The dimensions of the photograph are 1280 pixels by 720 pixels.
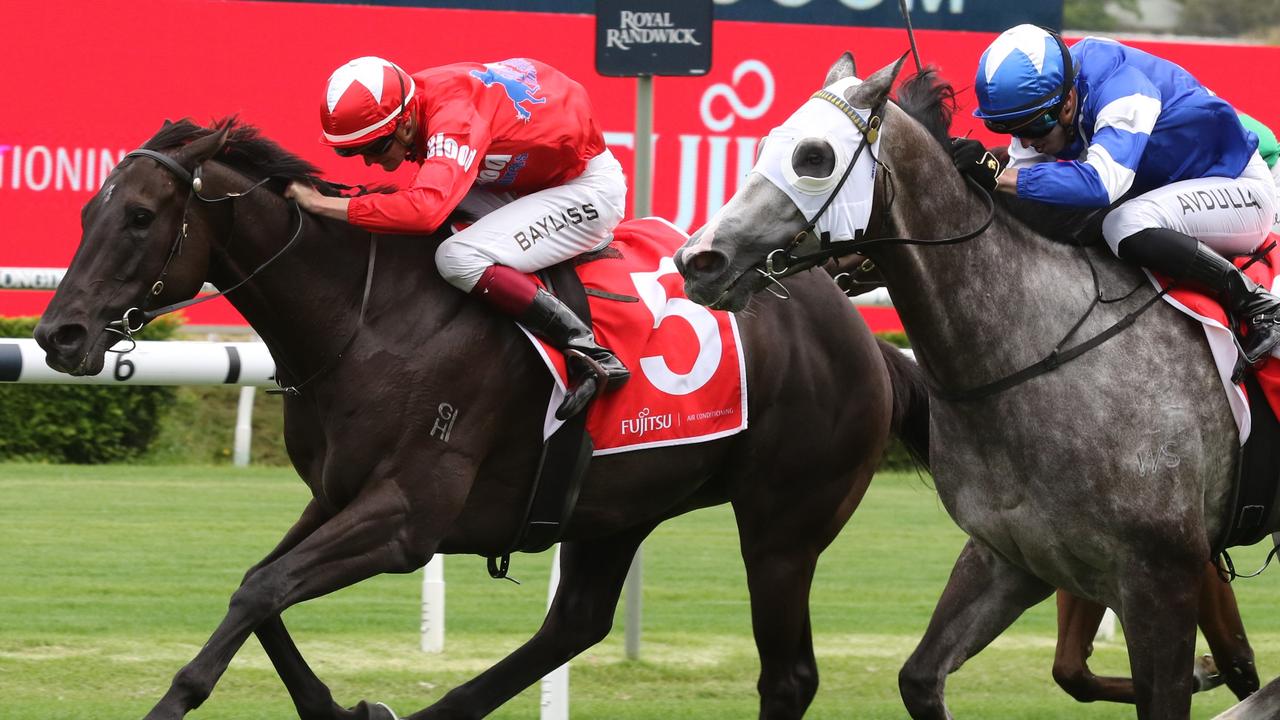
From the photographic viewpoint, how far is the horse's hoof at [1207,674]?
531 cm

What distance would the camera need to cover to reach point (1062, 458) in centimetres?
406

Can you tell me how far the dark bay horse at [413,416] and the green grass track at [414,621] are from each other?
90cm

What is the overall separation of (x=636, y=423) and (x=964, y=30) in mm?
10001

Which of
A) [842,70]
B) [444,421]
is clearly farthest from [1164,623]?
[444,421]

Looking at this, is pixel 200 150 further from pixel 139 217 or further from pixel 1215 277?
pixel 1215 277

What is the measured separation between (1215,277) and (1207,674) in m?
1.71

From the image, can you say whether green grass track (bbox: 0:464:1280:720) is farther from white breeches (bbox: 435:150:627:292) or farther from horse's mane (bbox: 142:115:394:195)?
horse's mane (bbox: 142:115:394:195)

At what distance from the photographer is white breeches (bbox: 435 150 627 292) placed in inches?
181

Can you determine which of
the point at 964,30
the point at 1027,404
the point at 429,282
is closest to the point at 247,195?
the point at 429,282

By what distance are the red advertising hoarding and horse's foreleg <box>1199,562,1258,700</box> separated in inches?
255

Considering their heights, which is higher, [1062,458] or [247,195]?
[247,195]

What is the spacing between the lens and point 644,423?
4.81 metres

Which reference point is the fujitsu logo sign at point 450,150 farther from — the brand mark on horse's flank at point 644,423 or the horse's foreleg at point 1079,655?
the horse's foreleg at point 1079,655

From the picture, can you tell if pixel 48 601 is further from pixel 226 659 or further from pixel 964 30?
pixel 964 30
